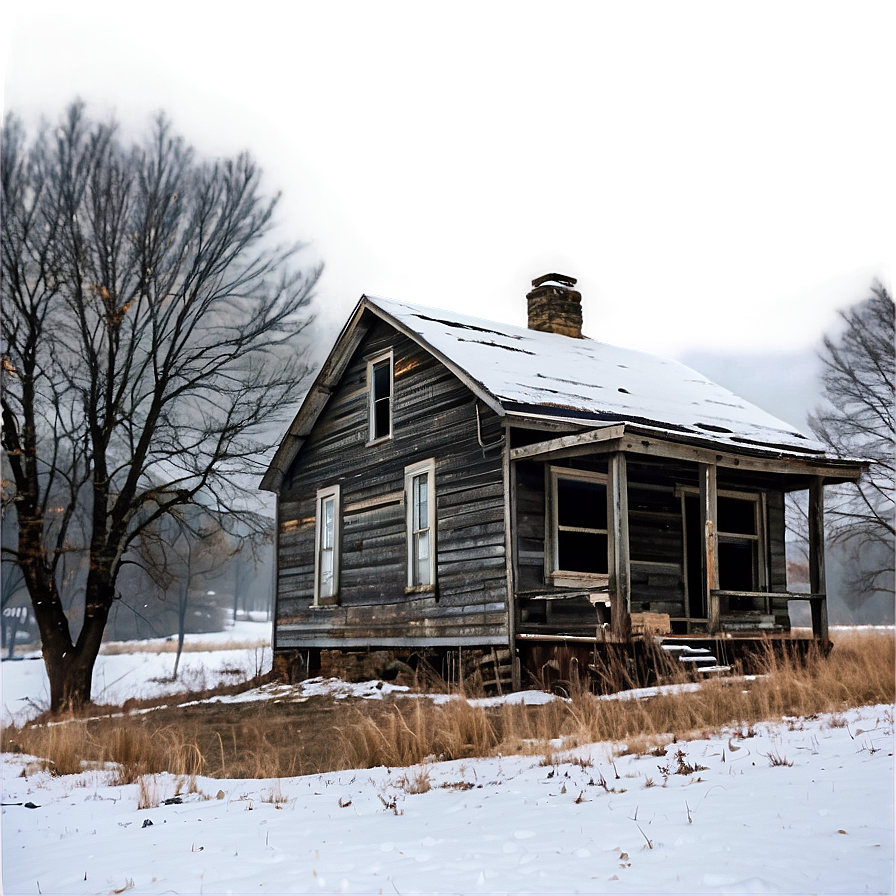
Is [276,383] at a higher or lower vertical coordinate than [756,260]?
higher

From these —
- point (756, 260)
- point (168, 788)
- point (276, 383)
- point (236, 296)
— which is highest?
point (236, 296)

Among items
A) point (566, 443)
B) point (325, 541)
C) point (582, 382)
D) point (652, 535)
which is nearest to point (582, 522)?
point (652, 535)

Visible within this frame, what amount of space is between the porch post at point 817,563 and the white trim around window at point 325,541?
8.20 metres

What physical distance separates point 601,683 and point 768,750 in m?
4.95

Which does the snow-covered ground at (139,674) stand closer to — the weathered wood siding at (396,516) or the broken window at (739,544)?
the weathered wood siding at (396,516)

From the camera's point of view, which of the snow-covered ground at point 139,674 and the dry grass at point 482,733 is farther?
the snow-covered ground at point 139,674

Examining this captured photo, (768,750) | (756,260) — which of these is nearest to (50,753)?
(768,750)

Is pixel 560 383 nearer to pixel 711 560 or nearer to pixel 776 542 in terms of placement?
pixel 711 560

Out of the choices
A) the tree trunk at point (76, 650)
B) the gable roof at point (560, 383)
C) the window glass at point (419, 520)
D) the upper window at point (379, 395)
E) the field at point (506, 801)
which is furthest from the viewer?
the tree trunk at point (76, 650)

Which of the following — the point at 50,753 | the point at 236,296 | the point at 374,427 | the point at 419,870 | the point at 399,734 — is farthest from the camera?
the point at 236,296

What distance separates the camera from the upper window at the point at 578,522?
45.3ft

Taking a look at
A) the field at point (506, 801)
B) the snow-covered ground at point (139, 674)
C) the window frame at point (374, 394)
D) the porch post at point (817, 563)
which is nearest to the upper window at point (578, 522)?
the porch post at point (817, 563)

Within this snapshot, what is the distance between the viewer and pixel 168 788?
7559 millimetres

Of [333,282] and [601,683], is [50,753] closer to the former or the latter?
[601,683]
